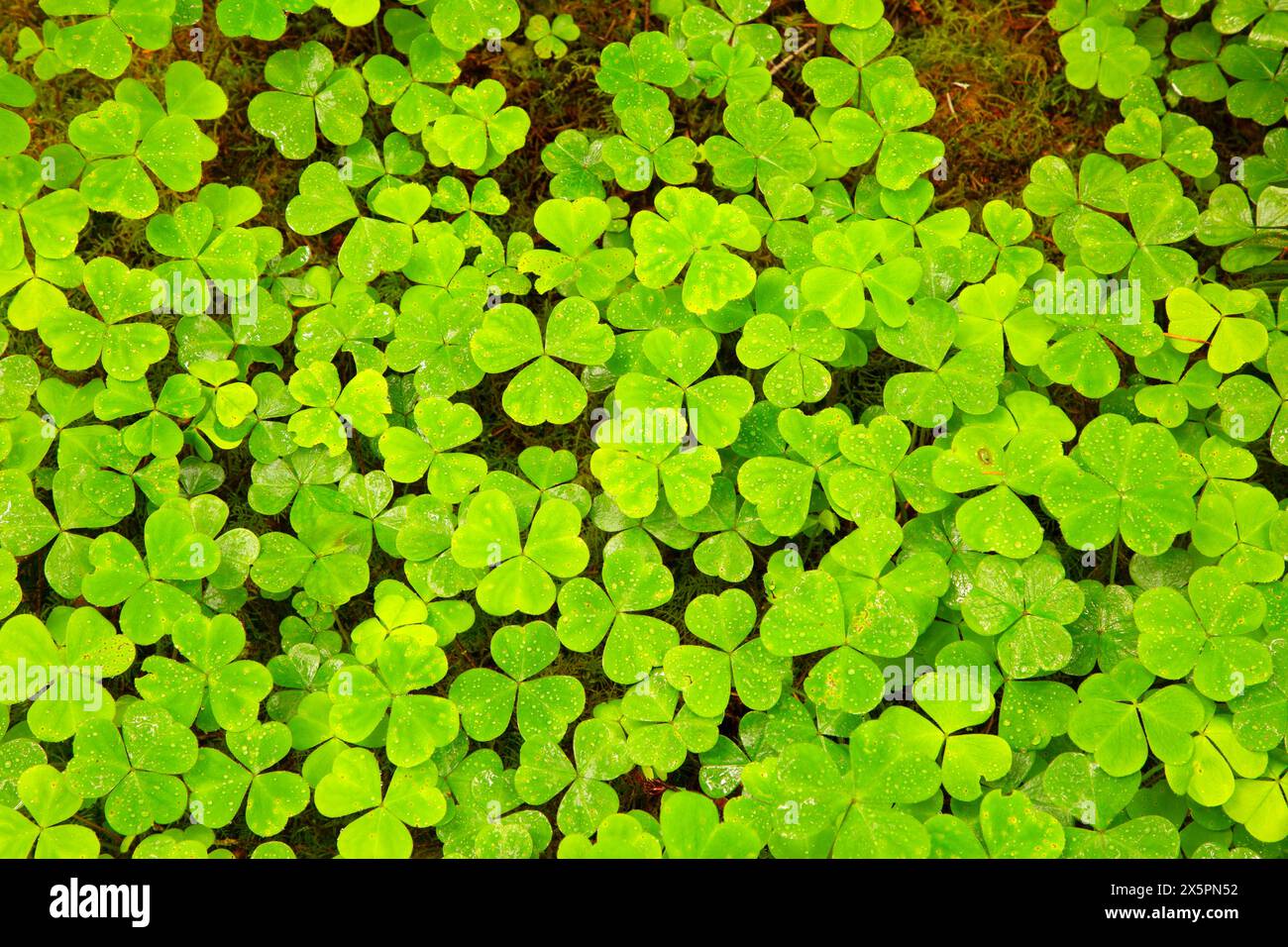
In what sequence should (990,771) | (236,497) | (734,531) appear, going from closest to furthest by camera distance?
(990,771)
(734,531)
(236,497)

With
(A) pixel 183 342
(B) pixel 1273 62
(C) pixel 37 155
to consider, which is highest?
(B) pixel 1273 62

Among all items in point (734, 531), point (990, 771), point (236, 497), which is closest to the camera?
point (990, 771)

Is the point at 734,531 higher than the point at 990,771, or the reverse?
the point at 734,531

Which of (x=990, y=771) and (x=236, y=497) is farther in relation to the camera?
(x=236, y=497)
